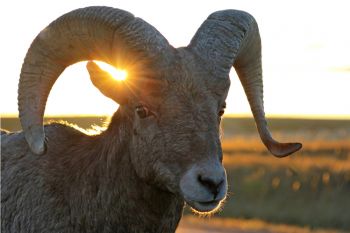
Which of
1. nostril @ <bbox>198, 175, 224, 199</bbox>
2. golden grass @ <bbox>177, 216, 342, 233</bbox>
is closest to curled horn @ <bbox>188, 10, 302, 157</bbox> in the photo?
nostril @ <bbox>198, 175, 224, 199</bbox>

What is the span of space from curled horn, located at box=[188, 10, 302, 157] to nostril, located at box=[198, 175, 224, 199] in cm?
108

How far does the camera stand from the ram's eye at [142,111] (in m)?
7.65

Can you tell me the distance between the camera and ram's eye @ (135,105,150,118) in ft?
25.1

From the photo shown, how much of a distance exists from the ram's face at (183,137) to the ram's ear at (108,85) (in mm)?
227

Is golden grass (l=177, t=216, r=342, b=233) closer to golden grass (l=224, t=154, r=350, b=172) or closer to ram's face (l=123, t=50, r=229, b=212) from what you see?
golden grass (l=224, t=154, r=350, b=172)

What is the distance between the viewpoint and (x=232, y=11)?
341 inches

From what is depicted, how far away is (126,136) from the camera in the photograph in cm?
791

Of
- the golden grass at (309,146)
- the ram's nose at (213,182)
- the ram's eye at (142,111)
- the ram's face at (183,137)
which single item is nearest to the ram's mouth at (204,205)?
the ram's face at (183,137)

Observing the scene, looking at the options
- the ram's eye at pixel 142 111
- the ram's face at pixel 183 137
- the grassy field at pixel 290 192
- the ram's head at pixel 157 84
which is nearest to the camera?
the ram's face at pixel 183 137

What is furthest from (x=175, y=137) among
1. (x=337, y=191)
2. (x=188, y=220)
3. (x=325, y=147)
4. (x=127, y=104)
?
(x=325, y=147)

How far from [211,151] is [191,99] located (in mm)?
497

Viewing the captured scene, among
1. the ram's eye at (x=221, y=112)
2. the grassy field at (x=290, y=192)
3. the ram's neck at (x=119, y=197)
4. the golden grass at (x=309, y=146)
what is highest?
the ram's eye at (x=221, y=112)

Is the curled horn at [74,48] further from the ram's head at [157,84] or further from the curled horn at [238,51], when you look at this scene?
the curled horn at [238,51]

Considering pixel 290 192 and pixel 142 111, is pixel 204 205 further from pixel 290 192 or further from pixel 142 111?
pixel 290 192
